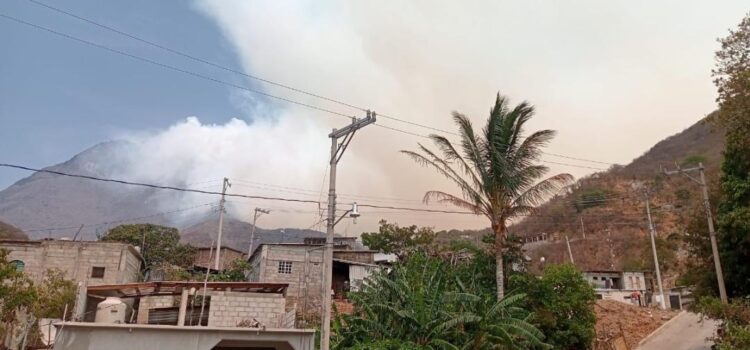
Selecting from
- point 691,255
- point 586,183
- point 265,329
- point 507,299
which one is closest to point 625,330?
point 691,255

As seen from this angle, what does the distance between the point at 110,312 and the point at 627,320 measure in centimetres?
2523

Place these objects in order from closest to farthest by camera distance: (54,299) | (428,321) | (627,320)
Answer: (428,321) → (54,299) → (627,320)

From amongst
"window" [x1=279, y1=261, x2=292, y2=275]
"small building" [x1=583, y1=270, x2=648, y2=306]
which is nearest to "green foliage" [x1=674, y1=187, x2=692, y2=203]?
"small building" [x1=583, y1=270, x2=648, y2=306]

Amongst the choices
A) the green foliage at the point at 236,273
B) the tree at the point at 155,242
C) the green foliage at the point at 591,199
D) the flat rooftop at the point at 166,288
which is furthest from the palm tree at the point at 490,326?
the green foliage at the point at 591,199

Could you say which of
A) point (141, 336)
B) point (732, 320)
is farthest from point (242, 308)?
point (732, 320)

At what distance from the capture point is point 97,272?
104 feet

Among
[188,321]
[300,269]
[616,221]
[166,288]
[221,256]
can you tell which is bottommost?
[188,321]

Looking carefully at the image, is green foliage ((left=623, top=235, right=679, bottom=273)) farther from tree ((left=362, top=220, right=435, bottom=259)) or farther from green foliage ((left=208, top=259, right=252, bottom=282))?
green foliage ((left=208, top=259, right=252, bottom=282))

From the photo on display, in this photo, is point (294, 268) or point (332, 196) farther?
point (294, 268)

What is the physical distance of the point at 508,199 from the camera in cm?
2188

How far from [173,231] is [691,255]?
146 ft

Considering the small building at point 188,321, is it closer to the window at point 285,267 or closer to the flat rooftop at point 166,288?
the flat rooftop at point 166,288

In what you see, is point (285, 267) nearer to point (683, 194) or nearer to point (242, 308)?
point (242, 308)

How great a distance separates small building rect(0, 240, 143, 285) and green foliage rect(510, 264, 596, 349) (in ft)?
76.2
